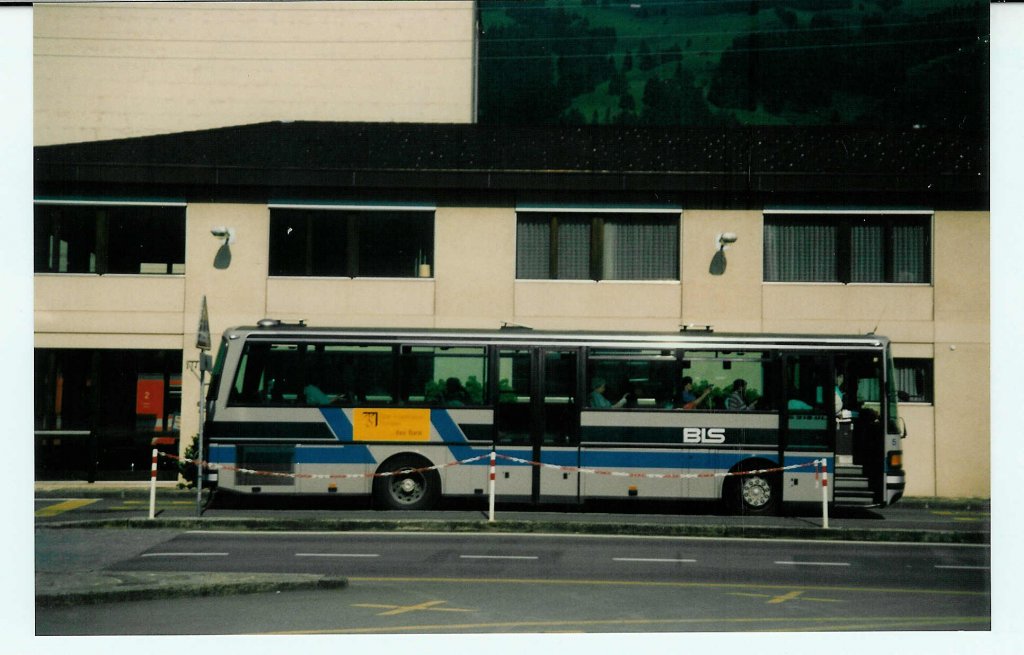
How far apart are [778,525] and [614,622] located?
6104 mm

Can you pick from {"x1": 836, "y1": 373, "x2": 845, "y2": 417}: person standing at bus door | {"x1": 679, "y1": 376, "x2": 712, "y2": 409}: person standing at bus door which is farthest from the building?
{"x1": 679, "y1": 376, "x2": 712, "y2": 409}: person standing at bus door

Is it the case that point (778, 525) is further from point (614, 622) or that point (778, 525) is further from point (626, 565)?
point (614, 622)

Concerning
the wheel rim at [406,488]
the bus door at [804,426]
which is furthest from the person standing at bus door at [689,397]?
the wheel rim at [406,488]

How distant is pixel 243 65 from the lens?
20.5 meters

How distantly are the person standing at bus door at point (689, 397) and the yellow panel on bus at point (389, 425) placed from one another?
153 inches

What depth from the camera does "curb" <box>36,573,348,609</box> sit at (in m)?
10.8

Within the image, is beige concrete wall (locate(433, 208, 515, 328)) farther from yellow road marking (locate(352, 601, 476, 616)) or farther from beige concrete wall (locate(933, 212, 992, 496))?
yellow road marking (locate(352, 601, 476, 616))

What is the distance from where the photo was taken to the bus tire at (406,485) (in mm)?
17266

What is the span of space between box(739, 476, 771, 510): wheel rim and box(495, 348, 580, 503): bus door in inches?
100

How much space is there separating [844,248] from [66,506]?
1312 cm

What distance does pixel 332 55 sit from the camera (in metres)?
23.2

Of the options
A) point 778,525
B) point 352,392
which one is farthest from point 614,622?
point 352,392

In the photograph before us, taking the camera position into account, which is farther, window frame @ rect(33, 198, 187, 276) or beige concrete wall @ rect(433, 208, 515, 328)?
beige concrete wall @ rect(433, 208, 515, 328)

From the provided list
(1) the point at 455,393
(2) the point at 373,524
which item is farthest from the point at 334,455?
(1) the point at 455,393
